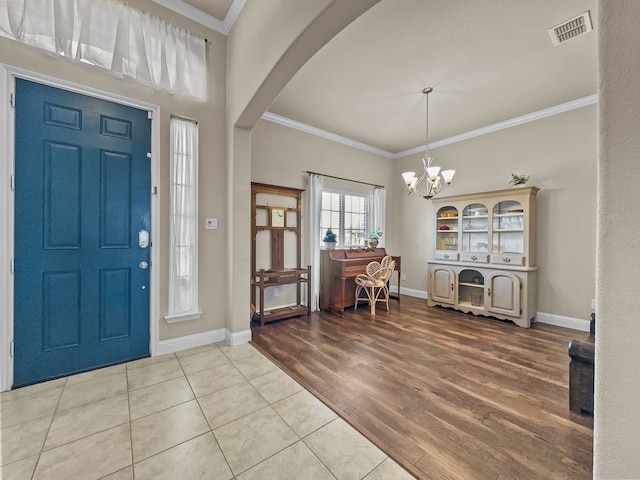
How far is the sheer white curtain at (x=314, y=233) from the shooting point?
167 inches

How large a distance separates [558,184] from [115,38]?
210 inches

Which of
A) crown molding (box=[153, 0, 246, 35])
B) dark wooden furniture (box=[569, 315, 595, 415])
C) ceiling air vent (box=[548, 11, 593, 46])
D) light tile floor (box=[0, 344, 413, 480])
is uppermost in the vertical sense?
crown molding (box=[153, 0, 246, 35])

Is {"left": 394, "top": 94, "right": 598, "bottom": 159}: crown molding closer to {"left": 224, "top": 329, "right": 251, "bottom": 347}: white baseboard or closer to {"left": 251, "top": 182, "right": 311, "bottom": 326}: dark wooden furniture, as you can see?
{"left": 251, "top": 182, "right": 311, "bottom": 326}: dark wooden furniture

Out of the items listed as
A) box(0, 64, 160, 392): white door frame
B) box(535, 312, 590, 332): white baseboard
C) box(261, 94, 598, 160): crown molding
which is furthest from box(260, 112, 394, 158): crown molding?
box(535, 312, 590, 332): white baseboard

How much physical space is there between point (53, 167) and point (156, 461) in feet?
7.47

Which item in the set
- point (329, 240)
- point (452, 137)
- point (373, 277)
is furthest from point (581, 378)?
point (452, 137)

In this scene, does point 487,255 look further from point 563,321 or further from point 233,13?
point 233,13

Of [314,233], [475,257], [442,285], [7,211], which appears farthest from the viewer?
[442,285]

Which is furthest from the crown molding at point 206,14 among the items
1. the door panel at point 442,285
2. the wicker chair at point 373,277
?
the door panel at point 442,285

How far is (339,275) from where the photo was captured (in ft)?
13.5

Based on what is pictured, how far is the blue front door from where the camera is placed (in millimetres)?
2021

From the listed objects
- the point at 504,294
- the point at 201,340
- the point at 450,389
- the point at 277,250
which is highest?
the point at 277,250

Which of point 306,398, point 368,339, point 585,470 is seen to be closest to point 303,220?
point 368,339

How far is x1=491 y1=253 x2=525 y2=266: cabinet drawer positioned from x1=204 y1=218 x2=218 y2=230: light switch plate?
12.6 feet
